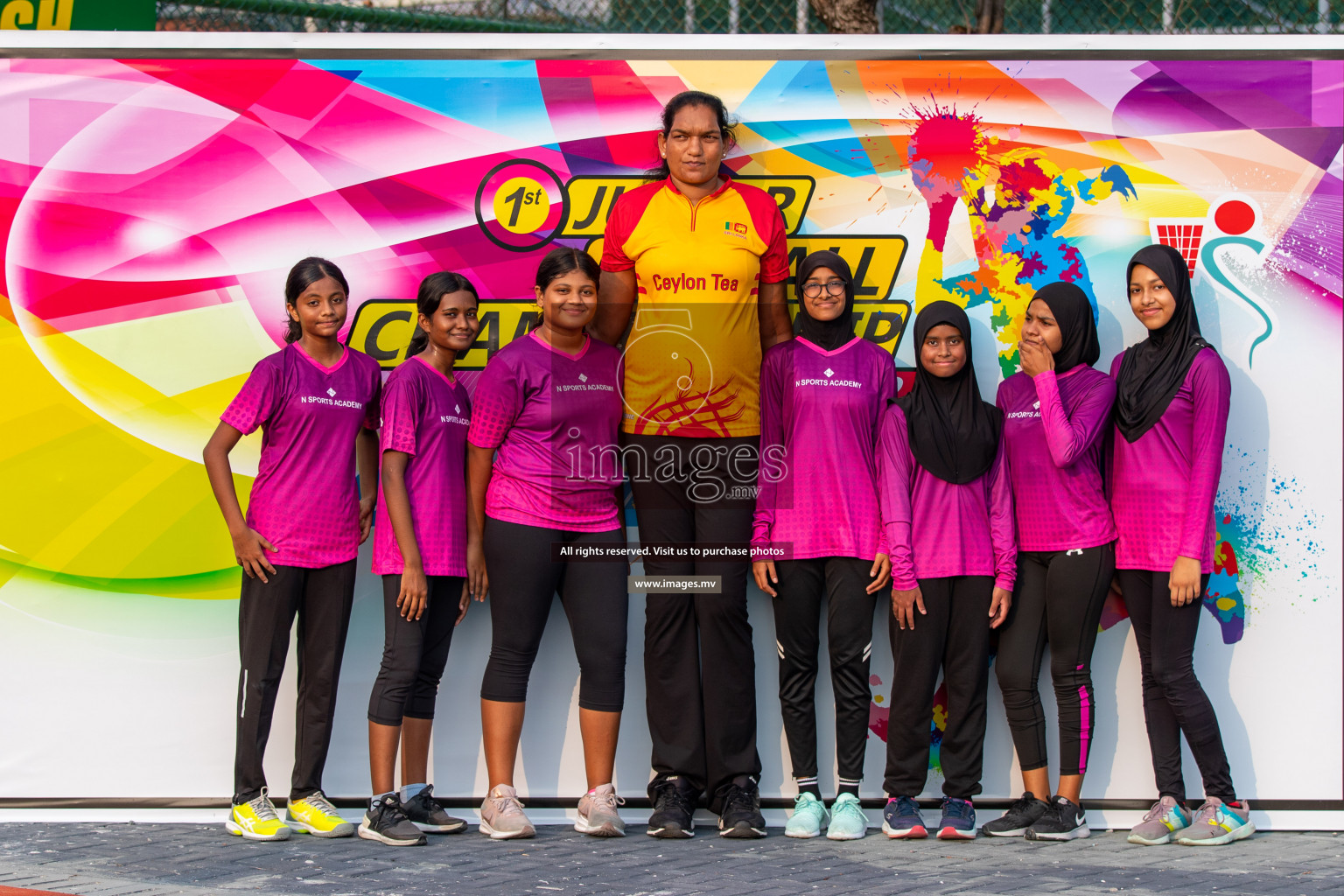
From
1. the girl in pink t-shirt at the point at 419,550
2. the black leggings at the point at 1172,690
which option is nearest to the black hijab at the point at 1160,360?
the black leggings at the point at 1172,690

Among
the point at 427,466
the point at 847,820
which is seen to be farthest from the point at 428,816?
the point at 847,820

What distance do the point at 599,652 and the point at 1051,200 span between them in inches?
100

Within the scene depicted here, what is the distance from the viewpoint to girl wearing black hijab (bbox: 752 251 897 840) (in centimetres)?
422

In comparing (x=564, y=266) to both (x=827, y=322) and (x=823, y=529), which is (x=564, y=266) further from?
(x=823, y=529)

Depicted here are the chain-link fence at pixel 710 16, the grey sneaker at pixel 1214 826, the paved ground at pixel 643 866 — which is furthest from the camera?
the chain-link fence at pixel 710 16

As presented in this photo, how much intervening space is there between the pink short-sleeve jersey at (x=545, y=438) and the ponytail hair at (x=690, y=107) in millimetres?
883

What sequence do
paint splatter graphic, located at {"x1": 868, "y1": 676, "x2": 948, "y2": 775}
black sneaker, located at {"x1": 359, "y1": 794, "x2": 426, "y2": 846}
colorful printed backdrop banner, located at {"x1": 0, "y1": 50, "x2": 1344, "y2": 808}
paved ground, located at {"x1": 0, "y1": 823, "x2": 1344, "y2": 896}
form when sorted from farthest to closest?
colorful printed backdrop banner, located at {"x1": 0, "y1": 50, "x2": 1344, "y2": 808}
paint splatter graphic, located at {"x1": 868, "y1": 676, "x2": 948, "y2": 775}
black sneaker, located at {"x1": 359, "y1": 794, "x2": 426, "y2": 846}
paved ground, located at {"x1": 0, "y1": 823, "x2": 1344, "y2": 896}

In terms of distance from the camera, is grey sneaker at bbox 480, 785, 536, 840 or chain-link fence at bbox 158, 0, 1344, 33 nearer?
grey sneaker at bbox 480, 785, 536, 840

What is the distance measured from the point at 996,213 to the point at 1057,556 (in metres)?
1.41

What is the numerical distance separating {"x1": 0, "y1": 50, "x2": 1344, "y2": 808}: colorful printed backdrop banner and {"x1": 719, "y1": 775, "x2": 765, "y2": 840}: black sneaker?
0.90 ft

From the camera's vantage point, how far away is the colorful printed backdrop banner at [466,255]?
4.54 m

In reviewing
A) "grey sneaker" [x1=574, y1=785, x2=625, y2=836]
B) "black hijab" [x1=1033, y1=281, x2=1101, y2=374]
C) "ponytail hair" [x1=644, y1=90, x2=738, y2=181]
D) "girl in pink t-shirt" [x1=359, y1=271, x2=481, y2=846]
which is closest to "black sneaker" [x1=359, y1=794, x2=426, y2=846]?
"girl in pink t-shirt" [x1=359, y1=271, x2=481, y2=846]

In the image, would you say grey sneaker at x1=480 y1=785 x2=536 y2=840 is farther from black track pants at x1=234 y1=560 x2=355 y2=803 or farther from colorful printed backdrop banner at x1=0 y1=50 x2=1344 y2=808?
black track pants at x1=234 y1=560 x2=355 y2=803

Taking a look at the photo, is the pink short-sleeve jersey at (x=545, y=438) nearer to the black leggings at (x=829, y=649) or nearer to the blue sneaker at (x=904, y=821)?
the black leggings at (x=829, y=649)
